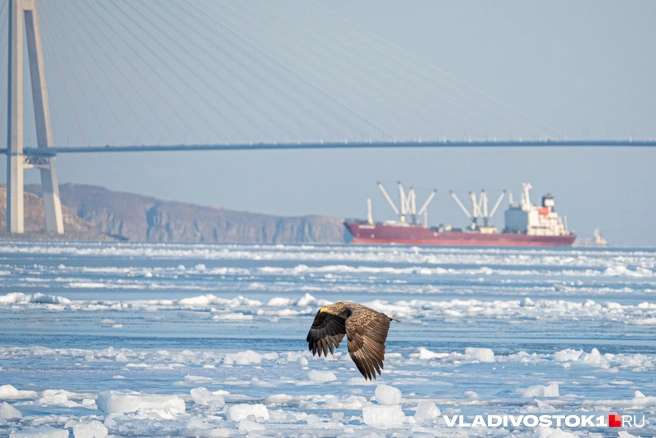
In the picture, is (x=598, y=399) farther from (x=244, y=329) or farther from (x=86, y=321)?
(x=86, y=321)

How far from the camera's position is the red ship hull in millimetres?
109000

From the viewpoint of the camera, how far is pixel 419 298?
958 inches

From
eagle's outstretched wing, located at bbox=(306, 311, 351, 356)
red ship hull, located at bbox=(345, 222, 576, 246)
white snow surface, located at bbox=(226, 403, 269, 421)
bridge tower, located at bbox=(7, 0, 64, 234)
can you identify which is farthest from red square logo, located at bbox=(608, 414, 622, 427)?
red ship hull, located at bbox=(345, 222, 576, 246)

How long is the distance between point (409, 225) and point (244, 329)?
93.8 metres

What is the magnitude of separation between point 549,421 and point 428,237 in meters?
99.8

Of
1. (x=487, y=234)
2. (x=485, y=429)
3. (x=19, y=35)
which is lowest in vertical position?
(x=485, y=429)

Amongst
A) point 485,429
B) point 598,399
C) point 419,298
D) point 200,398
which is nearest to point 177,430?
point 200,398

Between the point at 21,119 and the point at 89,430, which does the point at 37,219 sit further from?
the point at 89,430

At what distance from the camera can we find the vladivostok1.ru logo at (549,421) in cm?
955

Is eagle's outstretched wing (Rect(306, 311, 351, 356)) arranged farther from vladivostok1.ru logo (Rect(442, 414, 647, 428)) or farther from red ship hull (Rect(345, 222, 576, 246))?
red ship hull (Rect(345, 222, 576, 246))

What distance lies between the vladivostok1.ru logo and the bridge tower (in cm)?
6140

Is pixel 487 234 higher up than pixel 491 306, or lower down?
higher up

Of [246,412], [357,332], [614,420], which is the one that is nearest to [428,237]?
[614,420]

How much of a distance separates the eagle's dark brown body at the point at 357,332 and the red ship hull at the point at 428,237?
101 meters
